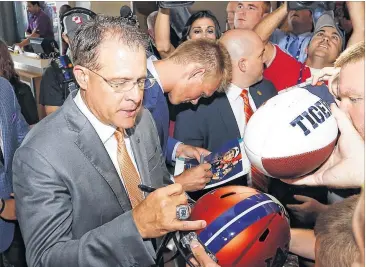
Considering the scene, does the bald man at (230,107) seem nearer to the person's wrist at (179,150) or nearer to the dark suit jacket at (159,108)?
the person's wrist at (179,150)

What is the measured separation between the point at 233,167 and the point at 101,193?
3.07ft

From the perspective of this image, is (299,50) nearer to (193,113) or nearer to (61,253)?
(193,113)

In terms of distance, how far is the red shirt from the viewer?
341 centimetres

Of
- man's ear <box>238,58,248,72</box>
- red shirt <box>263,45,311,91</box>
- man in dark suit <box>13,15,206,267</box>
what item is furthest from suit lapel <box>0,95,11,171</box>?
red shirt <box>263,45,311,91</box>

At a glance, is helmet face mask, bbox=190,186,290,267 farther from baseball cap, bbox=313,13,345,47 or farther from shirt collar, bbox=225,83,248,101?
baseball cap, bbox=313,13,345,47

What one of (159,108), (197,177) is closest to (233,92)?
(159,108)

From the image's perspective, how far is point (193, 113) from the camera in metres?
2.78

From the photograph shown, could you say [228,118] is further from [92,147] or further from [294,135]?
[92,147]

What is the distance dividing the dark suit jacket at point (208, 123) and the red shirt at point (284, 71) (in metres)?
0.81

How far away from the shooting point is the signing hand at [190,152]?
2.59 meters

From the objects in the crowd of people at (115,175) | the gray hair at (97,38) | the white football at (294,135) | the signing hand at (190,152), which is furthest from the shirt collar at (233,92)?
the gray hair at (97,38)

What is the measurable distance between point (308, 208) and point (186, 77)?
1009mm

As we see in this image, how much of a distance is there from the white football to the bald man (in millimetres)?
882

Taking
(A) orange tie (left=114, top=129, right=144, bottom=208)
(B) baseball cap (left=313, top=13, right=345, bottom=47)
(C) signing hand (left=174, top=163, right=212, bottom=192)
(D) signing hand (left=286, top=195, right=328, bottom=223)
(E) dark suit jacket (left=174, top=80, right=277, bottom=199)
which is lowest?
(D) signing hand (left=286, top=195, right=328, bottom=223)
